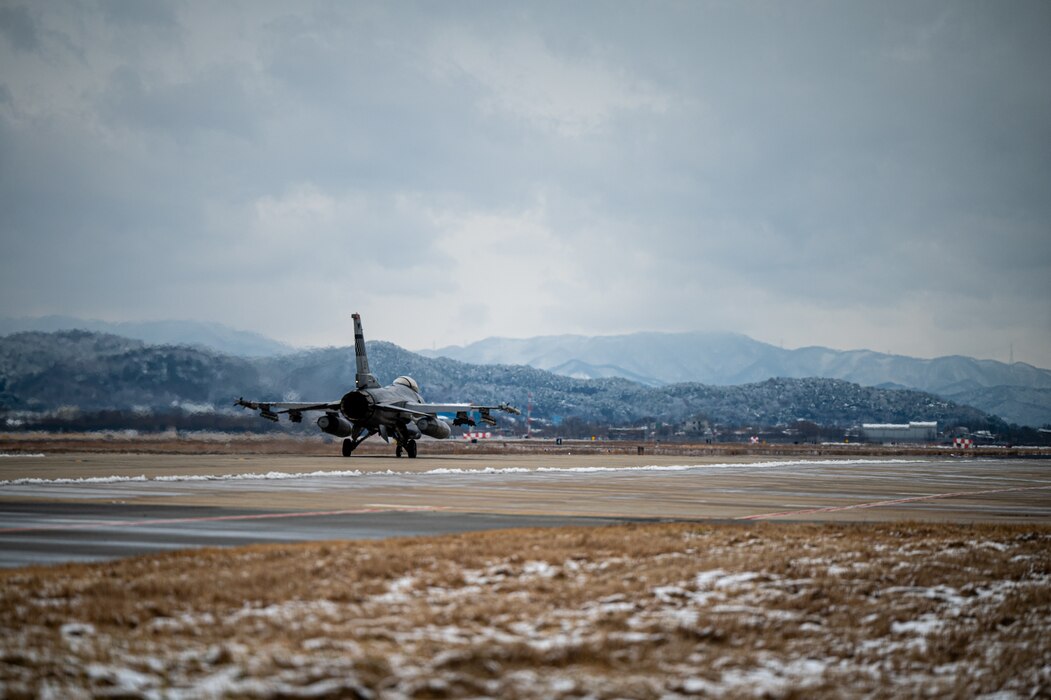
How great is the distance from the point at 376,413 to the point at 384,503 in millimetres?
38659

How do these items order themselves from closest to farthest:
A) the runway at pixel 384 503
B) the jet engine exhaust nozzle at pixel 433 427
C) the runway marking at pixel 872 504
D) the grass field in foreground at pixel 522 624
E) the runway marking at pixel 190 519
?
1. the grass field in foreground at pixel 522 624
2. the runway at pixel 384 503
3. the runway marking at pixel 190 519
4. the runway marking at pixel 872 504
5. the jet engine exhaust nozzle at pixel 433 427

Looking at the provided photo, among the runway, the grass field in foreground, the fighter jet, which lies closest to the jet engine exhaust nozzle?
the fighter jet

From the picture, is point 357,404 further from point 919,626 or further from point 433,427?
point 919,626

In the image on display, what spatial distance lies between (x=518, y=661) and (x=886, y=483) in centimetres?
3401

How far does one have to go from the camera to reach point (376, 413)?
6125 centimetres

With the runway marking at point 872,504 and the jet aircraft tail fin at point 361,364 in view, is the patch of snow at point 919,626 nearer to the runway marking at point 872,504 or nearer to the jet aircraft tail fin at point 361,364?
the runway marking at point 872,504

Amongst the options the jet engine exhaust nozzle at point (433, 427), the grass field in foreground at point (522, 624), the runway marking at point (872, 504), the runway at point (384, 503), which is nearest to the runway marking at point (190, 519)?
the runway at point (384, 503)

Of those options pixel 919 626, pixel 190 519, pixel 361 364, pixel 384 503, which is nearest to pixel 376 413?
pixel 361 364

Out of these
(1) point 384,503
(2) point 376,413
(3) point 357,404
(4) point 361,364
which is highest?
(4) point 361,364

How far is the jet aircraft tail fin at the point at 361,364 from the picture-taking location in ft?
204

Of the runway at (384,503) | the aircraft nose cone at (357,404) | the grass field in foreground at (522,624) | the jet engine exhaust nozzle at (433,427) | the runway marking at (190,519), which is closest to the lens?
the grass field in foreground at (522,624)

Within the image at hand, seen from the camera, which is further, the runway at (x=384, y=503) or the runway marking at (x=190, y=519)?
the runway marking at (x=190, y=519)

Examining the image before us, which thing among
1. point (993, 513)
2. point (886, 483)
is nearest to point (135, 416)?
point (886, 483)

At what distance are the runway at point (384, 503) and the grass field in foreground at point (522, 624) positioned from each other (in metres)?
3.55
